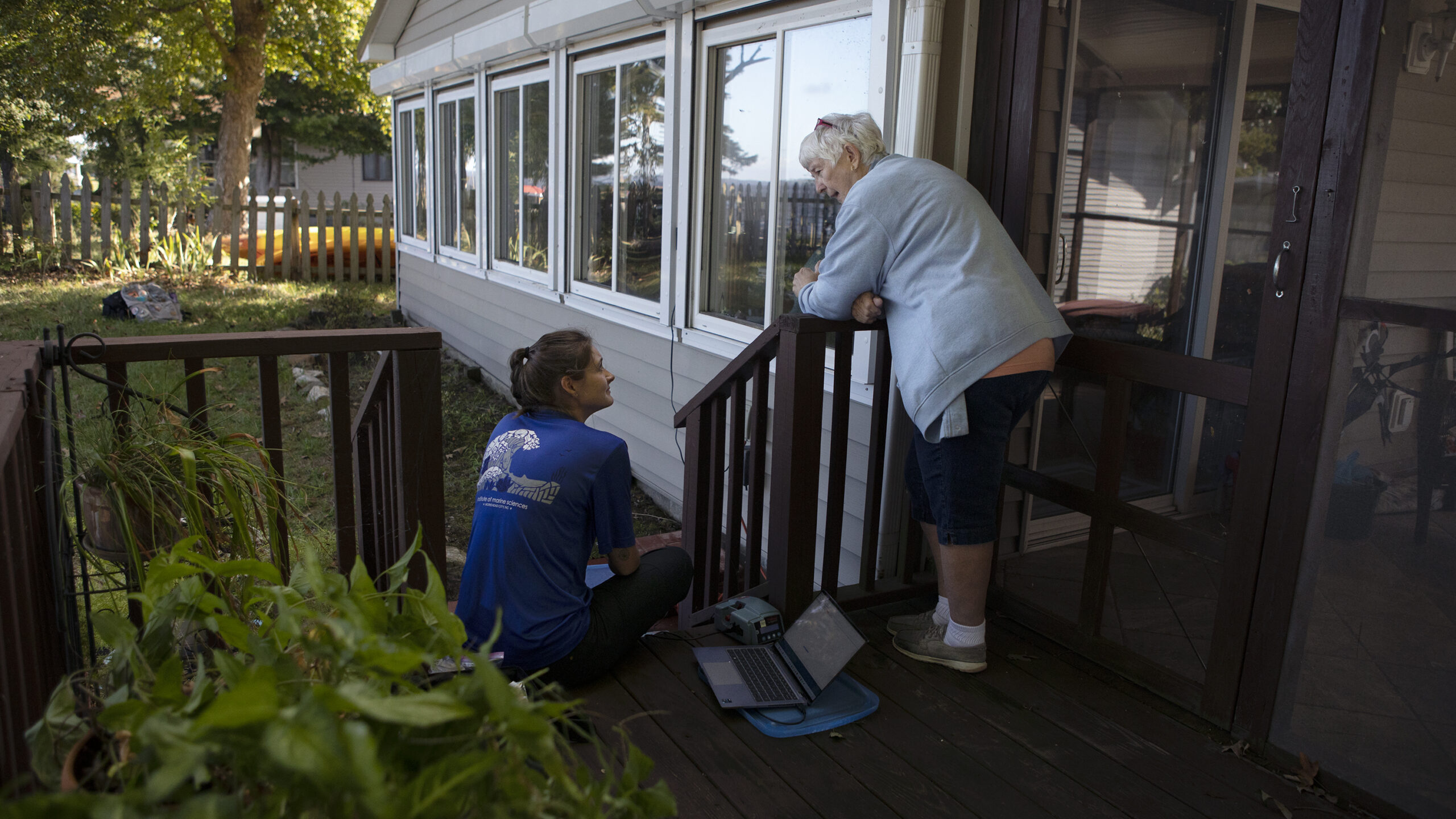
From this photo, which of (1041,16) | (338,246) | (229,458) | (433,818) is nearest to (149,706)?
(433,818)

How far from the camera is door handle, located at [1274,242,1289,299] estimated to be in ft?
7.39

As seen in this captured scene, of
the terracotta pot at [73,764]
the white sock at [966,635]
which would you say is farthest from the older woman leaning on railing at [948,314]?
the terracotta pot at [73,764]

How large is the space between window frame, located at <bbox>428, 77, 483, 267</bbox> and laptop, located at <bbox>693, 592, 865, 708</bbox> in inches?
225

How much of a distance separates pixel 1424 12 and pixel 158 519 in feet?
9.33

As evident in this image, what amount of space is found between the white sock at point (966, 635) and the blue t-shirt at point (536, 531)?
3.28 ft

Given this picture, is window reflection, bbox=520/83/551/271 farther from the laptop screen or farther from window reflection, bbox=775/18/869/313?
the laptop screen

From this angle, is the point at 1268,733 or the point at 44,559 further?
the point at 1268,733

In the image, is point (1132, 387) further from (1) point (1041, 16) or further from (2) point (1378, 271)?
(1) point (1041, 16)

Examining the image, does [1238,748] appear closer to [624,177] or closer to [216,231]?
[624,177]

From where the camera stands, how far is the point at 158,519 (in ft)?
7.39

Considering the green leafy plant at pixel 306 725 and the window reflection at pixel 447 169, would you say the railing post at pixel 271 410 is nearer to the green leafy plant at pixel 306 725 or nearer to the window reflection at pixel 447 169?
the green leafy plant at pixel 306 725

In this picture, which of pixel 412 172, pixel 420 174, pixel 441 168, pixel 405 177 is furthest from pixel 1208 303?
pixel 405 177

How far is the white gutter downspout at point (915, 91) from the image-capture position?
3100 mm

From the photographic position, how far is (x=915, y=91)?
3.15m
